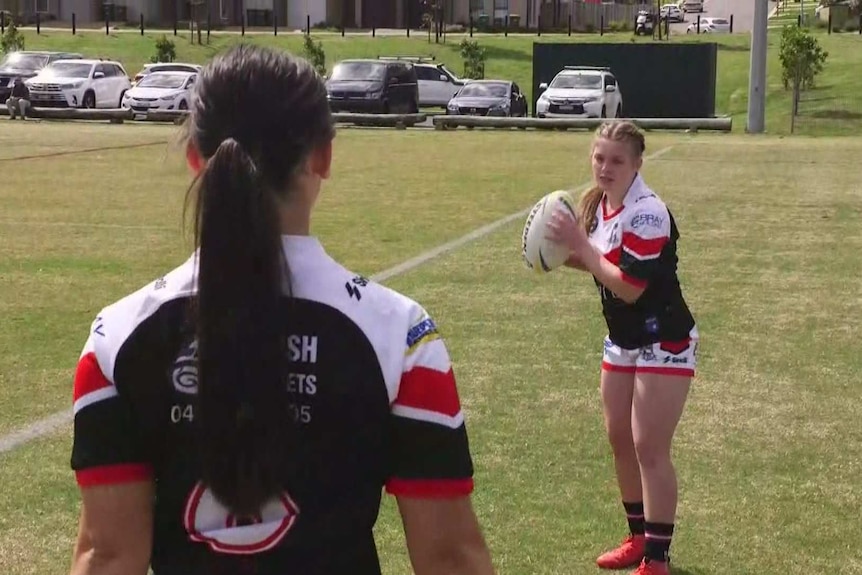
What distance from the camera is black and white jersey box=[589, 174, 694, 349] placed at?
16.2ft

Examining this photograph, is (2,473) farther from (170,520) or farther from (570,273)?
(570,273)

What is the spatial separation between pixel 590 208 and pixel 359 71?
119 ft

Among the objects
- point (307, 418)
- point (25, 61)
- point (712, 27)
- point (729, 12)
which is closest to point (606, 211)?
point (307, 418)

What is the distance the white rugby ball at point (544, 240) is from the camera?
4.74 metres

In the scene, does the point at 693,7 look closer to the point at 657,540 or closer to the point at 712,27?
the point at 712,27

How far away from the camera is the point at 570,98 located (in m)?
38.1

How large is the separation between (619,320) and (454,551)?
9.66ft

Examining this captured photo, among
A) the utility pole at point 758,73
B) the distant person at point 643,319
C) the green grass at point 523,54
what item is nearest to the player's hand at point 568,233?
the distant person at point 643,319

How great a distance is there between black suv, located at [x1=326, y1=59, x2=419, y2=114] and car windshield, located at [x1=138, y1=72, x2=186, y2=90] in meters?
4.56

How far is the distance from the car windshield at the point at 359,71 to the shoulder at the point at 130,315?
38079 mm

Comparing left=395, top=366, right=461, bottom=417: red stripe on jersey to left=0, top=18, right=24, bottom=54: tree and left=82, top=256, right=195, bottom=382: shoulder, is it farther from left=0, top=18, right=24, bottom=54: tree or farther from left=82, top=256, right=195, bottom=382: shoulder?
left=0, top=18, right=24, bottom=54: tree

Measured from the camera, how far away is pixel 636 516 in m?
5.48

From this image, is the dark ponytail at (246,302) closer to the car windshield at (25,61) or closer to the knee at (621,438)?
the knee at (621,438)

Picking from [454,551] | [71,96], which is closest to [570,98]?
[71,96]
